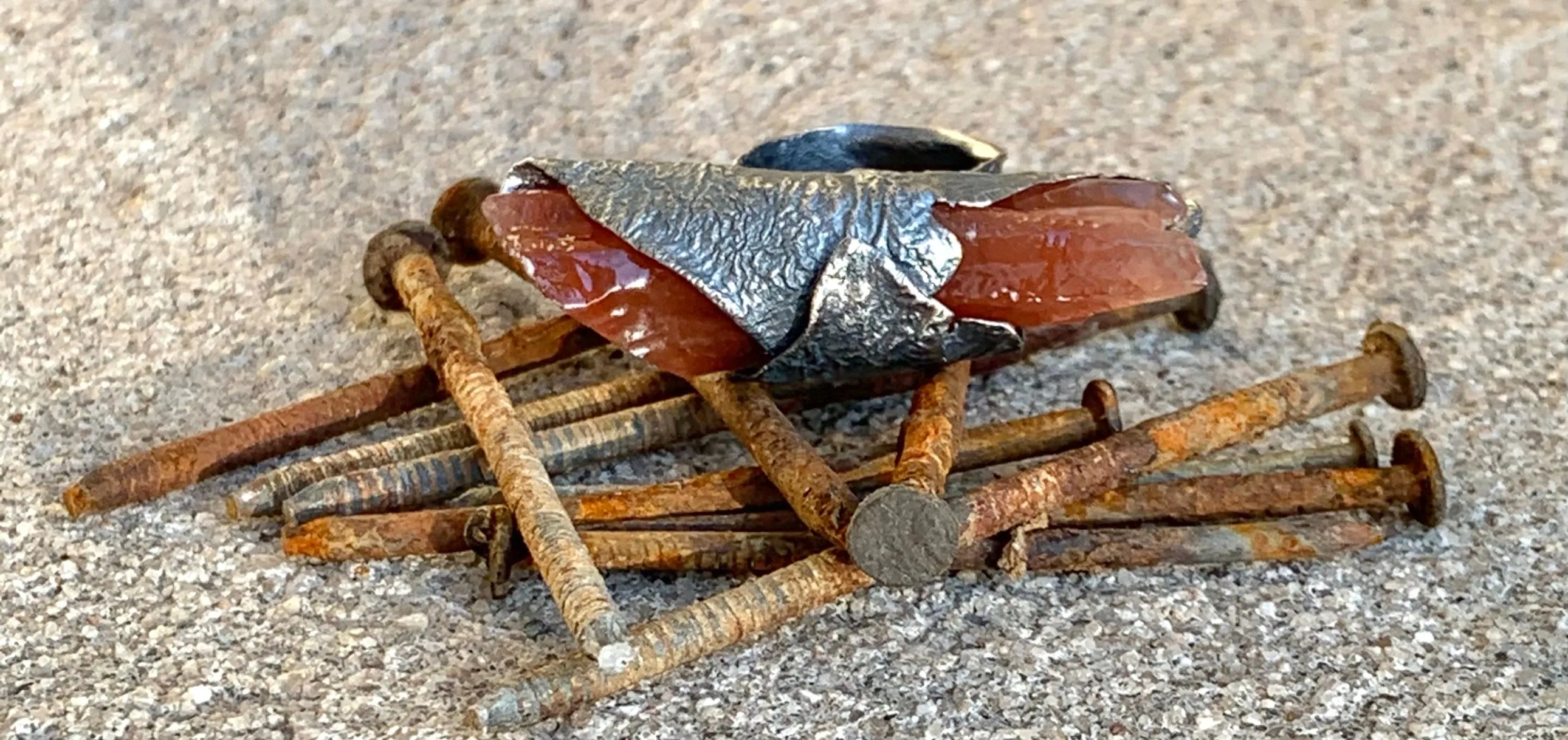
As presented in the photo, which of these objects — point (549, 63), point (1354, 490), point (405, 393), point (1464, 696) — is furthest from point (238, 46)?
point (1464, 696)

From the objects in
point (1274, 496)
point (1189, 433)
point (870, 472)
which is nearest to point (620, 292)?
point (870, 472)

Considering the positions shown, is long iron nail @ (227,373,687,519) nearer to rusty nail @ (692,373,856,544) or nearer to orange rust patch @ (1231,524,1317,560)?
rusty nail @ (692,373,856,544)

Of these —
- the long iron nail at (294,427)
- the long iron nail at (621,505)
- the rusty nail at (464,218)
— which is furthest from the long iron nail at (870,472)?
the rusty nail at (464,218)

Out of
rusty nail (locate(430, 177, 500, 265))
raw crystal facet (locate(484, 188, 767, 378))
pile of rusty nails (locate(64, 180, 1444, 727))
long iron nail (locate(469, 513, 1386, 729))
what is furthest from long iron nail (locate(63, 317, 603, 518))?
long iron nail (locate(469, 513, 1386, 729))

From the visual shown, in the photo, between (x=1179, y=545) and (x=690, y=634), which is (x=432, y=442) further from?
(x=1179, y=545)

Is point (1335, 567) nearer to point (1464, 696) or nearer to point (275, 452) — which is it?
point (1464, 696)

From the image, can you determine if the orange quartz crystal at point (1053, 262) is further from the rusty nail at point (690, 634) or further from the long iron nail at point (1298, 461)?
the rusty nail at point (690, 634)
